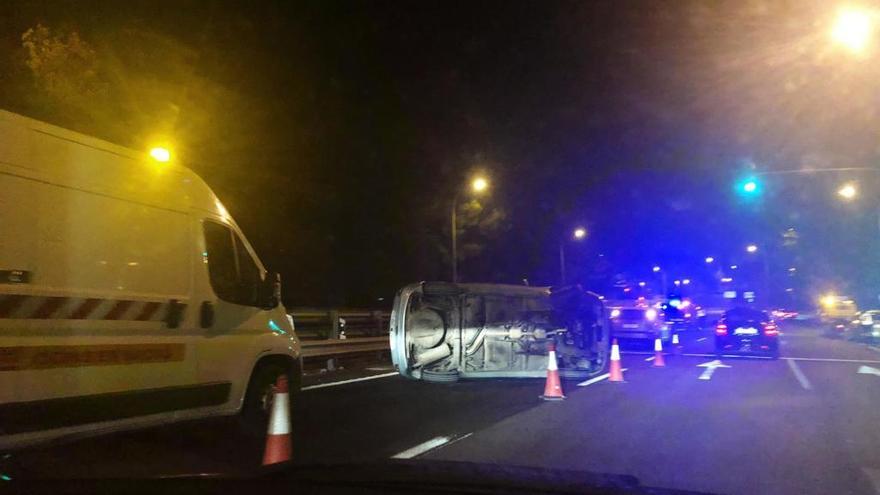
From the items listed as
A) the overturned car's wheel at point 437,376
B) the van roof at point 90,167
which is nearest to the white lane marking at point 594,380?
the overturned car's wheel at point 437,376

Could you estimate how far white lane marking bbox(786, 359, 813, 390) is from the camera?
13.5 m

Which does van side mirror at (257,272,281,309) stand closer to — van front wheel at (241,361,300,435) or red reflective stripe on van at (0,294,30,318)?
van front wheel at (241,361,300,435)

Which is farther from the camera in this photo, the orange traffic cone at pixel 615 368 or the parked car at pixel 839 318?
the parked car at pixel 839 318

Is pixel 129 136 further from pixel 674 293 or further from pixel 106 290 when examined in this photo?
pixel 674 293

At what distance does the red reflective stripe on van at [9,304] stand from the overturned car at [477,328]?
20.4 feet

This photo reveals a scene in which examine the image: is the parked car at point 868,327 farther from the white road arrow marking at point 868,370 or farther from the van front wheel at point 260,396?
the van front wheel at point 260,396

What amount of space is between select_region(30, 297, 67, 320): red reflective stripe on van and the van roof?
2.89 ft

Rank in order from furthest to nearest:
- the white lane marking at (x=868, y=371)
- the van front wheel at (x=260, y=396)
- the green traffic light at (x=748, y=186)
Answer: the green traffic light at (x=748, y=186), the white lane marking at (x=868, y=371), the van front wheel at (x=260, y=396)

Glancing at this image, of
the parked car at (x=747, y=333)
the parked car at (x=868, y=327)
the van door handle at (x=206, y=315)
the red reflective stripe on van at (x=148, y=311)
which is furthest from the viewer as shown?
the parked car at (x=868, y=327)

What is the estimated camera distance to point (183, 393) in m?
6.84

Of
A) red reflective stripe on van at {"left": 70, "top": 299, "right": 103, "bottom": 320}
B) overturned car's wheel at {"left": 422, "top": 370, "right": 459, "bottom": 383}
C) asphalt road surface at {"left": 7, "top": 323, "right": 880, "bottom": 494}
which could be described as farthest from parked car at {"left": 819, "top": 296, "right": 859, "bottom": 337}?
red reflective stripe on van at {"left": 70, "top": 299, "right": 103, "bottom": 320}

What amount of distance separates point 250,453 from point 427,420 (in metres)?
2.75

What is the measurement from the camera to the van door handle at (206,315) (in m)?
7.07

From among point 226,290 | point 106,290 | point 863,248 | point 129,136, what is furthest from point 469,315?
point 863,248
